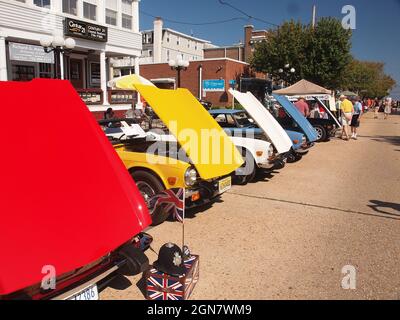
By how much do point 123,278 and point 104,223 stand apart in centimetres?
104

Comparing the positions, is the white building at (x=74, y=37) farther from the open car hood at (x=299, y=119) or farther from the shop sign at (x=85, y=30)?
the open car hood at (x=299, y=119)

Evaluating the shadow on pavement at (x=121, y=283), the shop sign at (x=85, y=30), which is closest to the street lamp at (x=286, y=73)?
the shop sign at (x=85, y=30)

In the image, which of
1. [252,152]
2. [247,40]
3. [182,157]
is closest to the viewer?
[182,157]

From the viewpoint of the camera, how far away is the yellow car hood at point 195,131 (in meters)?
5.17

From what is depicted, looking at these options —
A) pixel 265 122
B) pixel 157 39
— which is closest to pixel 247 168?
pixel 265 122

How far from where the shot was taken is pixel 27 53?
15.0 meters

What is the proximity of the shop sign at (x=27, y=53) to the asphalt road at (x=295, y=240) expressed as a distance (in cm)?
1247

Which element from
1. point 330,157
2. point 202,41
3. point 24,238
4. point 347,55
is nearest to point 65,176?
point 24,238

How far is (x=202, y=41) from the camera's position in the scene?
2180 inches

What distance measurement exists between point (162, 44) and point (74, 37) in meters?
29.8

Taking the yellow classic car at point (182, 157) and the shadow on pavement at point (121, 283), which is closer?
the shadow on pavement at point (121, 283)

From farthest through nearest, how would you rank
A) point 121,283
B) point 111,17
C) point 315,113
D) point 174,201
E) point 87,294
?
point 111,17 → point 315,113 → point 174,201 → point 121,283 → point 87,294

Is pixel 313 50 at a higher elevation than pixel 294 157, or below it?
higher

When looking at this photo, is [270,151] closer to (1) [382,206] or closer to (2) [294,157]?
(1) [382,206]
